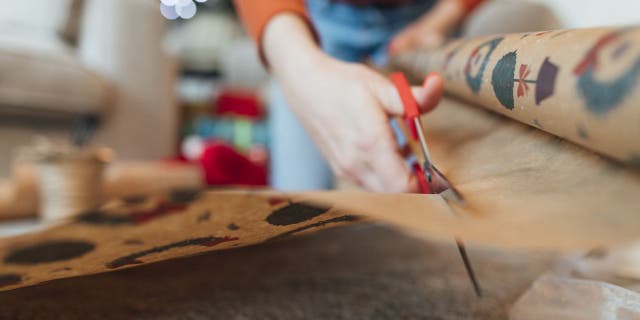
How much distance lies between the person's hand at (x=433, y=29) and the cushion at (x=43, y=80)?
2.97ft

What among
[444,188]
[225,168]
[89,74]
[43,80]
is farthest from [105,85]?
[444,188]

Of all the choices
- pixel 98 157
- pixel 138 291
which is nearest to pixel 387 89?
pixel 138 291

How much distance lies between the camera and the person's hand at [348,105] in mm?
352

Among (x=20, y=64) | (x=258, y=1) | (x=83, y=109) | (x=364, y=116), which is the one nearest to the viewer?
(x=364, y=116)

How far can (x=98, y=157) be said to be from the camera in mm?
998

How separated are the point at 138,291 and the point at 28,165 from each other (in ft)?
2.40

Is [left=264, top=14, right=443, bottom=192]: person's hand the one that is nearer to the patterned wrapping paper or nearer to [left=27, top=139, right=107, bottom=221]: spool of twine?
the patterned wrapping paper

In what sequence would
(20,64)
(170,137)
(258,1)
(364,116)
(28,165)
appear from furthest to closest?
(170,137)
(20,64)
(28,165)
(258,1)
(364,116)

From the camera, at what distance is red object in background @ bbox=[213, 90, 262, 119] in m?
2.33

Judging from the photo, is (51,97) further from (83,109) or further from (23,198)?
(23,198)

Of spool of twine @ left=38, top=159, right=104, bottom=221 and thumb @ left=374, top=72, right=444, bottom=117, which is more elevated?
thumb @ left=374, top=72, right=444, bottom=117

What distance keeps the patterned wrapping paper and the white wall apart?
21 cm

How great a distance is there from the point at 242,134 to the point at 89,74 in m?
1.08

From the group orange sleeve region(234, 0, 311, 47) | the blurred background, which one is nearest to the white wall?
the blurred background
